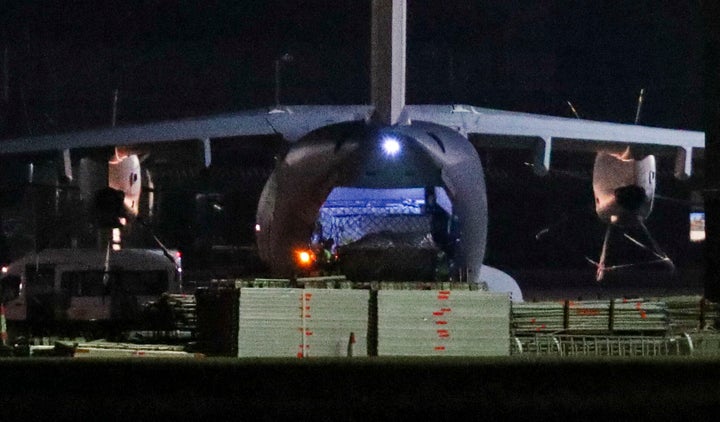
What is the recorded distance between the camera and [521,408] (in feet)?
19.3

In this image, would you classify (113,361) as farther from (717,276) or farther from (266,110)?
(266,110)

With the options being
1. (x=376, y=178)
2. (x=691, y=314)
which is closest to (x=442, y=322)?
(x=376, y=178)

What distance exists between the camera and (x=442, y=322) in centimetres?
1190

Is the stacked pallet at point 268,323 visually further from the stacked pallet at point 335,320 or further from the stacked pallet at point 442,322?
the stacked pallet at point 442,322

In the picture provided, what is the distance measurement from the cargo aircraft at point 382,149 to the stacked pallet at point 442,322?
9.21 ft

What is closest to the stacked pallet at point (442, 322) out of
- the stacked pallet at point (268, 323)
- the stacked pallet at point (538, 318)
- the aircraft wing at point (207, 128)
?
the stacked pallet at point (268, 323)

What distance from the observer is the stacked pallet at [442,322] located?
11906mm

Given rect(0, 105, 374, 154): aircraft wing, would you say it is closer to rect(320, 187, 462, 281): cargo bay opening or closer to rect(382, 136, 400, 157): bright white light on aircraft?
rect(320, 187, 462, 281): cargo bay opening

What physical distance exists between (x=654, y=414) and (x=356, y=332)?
6445mm

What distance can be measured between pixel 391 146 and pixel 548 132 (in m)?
5.74

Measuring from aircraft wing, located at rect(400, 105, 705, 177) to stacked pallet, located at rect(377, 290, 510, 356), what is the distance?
22.5 feet

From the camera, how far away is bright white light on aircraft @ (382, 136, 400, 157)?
1427 cm

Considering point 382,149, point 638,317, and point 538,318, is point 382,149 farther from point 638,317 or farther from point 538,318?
point 638,317

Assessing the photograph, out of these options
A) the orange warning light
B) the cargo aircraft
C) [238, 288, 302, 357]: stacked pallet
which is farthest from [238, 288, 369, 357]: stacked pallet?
the orange warning light
